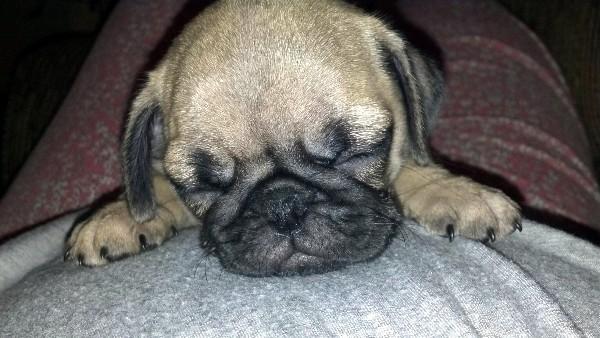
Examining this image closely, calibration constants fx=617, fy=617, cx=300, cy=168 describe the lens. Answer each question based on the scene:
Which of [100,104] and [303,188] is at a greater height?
[303,188]

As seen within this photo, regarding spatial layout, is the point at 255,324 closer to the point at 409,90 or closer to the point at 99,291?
the point at 99,291

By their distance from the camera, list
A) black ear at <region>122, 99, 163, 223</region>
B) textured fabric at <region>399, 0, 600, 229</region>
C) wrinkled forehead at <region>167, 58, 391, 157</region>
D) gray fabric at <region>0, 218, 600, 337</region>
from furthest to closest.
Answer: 1. textured fabric at <region>399, 0, 600, 229</region>
2. black ear at <region>122, 99, 163, 223</region>
3. wrinkled forehead at <region>167, 58, 391, 157</region>
4. gray fabric at <region>0, 218, 600, 337</region>

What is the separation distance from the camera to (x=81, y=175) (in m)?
2.93

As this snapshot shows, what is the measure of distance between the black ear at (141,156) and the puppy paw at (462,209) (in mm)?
946

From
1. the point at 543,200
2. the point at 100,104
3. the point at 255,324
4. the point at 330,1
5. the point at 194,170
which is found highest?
the point at 330,1

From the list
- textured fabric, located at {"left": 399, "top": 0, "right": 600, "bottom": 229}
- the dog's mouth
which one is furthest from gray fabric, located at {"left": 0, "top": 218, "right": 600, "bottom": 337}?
textured fabric, located at {"left": 399, "top": 0, "right": 600, "bottom": 229}

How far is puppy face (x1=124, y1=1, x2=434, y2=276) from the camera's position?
1.90 metres

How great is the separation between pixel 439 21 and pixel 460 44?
24 centimetres

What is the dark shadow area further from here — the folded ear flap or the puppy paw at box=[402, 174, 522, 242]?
the puppy paw at box=[402, 174, 522, 242]

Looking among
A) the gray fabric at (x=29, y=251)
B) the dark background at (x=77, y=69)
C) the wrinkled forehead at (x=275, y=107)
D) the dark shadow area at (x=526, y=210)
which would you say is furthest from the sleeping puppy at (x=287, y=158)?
the dark background at (x=77, y=69)

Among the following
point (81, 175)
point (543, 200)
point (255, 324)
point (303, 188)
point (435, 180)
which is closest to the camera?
point (255, 324)

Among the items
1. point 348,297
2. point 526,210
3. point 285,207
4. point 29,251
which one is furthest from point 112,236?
point 526,210

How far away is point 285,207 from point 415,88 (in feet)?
2.53

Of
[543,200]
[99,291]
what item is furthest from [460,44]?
[99,291]
